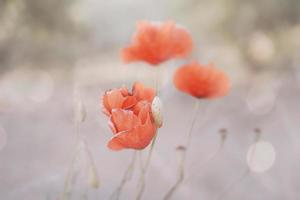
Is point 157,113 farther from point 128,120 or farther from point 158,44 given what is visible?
point 158,44

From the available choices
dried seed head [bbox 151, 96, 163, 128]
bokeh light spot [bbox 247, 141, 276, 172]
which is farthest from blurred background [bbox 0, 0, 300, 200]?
dried seed head [bbox 151, 96, 163, 128]

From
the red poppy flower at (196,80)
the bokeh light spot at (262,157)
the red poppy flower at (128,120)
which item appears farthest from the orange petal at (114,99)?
the bokeh light spot at (262,157)

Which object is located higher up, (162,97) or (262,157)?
(162,97)

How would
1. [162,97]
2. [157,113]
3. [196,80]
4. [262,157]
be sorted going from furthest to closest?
[162,97], [262,157], [196,80], [157,113]

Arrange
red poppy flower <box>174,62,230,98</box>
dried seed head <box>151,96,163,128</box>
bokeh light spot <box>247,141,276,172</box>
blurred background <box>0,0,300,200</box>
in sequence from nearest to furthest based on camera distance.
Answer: dried seed head <box>151,96,163,128</box> → red poppy flower <box>174,62,230,98</box> → blurred background <box>0,0,300,200</box> → bokeh light spot <box>247,141,276,172</box>

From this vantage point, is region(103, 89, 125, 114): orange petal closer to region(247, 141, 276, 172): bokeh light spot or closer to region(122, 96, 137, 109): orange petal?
region(122, 96, 137, 109): orange petal

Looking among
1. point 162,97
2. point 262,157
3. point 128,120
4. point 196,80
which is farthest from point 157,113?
point 162,97
